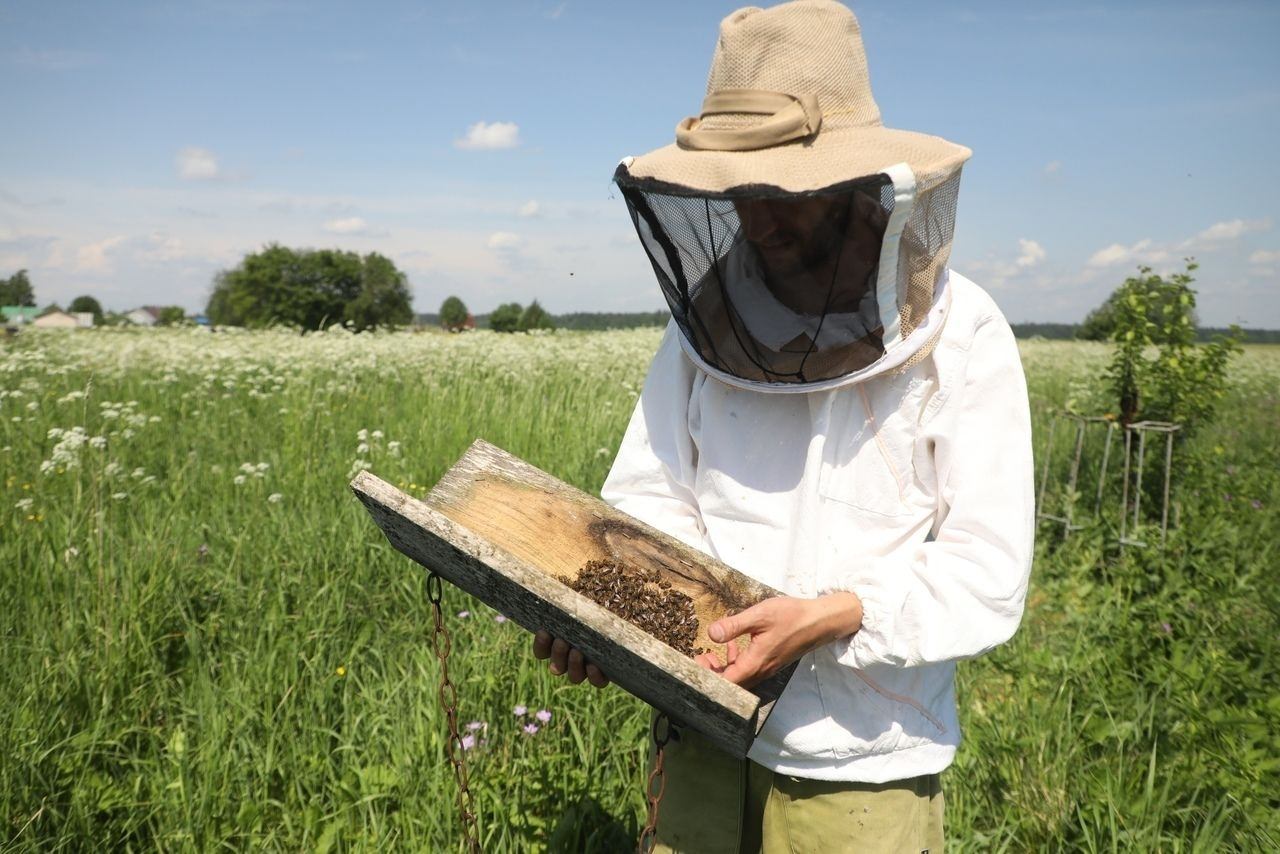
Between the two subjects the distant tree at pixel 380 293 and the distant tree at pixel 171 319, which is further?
the distant tree at pixel 380 293

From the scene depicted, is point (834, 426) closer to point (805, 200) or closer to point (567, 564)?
point (805, 200)

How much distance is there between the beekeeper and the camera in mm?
1429

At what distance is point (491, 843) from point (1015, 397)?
2126 mm

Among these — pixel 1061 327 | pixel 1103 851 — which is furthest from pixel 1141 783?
pixel 1061 327

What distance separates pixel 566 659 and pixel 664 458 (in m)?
0.53

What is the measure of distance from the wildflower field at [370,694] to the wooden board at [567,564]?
1121 mm

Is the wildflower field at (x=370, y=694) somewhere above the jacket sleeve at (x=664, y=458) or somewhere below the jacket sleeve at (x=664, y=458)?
below

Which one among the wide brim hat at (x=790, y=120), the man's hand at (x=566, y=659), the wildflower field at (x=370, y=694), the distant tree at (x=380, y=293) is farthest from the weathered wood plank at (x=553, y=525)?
the distant tree at (x=380, y=293)

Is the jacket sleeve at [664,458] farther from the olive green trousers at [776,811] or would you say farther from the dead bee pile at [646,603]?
the olive green trousers at [776,811]

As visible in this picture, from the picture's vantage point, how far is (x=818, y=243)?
4.99 ft

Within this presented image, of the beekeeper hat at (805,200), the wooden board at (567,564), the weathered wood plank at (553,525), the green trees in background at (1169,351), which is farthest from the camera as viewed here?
the green trees in background at (1169,351)

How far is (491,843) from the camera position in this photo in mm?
2561

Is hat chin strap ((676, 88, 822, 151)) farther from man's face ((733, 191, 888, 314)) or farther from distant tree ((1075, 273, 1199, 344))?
distant tree ((1075, 273, 1199, 344))

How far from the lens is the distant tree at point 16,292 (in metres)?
55.1
